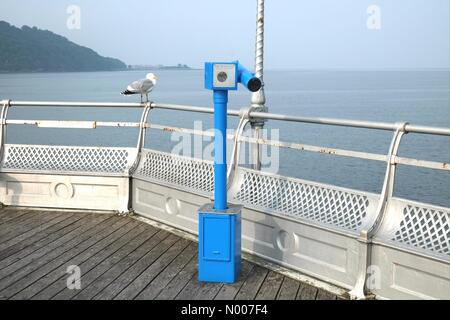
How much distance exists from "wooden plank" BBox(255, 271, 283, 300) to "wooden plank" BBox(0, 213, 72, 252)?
2.95 meters

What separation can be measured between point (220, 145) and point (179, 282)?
129 cm

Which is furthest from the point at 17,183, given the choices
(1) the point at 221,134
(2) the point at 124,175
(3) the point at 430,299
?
(3) the point at 430,299

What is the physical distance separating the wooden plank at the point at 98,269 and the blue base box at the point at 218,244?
102 cm

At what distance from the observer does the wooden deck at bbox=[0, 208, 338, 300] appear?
17.8 ft

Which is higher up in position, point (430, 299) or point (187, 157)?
point (187, 157)

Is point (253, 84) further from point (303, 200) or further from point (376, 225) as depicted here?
point (376, 225)

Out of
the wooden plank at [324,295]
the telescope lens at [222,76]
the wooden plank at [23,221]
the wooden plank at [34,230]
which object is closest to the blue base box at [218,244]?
the wooden plank at [324,295]

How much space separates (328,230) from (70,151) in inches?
168

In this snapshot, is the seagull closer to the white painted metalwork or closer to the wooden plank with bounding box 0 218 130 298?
the wooden plank with bounding box 0 218 130 298

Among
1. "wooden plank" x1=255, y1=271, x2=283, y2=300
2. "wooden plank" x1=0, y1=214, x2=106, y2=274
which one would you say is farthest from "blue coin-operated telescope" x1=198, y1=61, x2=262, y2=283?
"wooden plank" x1=0, y1=214, x2=106, y2=274

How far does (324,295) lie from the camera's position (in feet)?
17.5

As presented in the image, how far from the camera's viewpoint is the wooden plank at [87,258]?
5549mm

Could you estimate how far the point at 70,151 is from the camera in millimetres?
8453

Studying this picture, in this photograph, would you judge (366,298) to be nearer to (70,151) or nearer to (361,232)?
(361,232)
